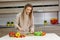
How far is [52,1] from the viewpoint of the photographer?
439 cm

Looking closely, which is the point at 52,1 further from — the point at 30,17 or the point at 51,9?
the point at 30,17

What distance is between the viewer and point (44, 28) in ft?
13.3

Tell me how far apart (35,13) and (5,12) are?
3.19 feet

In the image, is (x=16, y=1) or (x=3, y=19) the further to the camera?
(x=3, y=19)

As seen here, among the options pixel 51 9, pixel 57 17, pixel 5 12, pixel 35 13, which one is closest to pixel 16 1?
pixel 5 12

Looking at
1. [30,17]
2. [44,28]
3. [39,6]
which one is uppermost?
[39,6]

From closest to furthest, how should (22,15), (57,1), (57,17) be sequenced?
(22,15)
(57,1)
(57,17)

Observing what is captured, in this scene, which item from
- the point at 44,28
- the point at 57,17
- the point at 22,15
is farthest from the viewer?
the point at 57,17

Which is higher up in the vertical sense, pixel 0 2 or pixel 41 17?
pixel 0 2

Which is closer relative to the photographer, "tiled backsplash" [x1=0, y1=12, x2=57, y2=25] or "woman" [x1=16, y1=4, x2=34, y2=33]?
"woman" [x1=16, y1=4, x2=34, y2=33]

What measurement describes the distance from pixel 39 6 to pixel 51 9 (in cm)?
36

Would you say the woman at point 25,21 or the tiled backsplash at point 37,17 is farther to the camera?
the tiled backsplash at point 37,17

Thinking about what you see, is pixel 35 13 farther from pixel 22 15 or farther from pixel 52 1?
pixel 22 15

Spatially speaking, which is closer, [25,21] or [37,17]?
[25,21]
